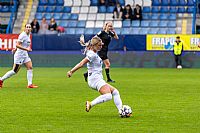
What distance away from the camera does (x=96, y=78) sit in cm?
1327

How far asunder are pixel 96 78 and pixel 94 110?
4.13 feet

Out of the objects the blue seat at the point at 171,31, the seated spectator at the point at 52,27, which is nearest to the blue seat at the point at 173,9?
the blue seat at the point at 171,31

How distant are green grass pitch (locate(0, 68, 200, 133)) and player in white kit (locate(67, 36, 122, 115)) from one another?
1.08 ft

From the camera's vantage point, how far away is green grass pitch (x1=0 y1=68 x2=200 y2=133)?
11.3 m

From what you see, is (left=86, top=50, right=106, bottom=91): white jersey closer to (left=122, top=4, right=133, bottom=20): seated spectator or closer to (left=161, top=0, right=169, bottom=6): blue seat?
(left=122, top=4, right=133, bottom=20): seated spectator

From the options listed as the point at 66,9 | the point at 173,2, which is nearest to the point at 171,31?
the point at 173,2

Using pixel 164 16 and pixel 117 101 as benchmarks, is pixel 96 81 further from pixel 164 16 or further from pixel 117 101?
pixel 164 16

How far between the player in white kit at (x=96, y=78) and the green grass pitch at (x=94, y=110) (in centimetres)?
33

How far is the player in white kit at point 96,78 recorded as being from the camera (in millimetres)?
13000

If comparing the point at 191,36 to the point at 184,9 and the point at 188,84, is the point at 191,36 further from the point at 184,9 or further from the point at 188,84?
the point at 188,84

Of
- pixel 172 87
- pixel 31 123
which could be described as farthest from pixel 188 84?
pixel 31 123

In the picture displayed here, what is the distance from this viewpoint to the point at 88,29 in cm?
4097

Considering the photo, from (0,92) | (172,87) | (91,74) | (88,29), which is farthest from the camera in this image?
(88,29)

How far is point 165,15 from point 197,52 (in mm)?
6021
